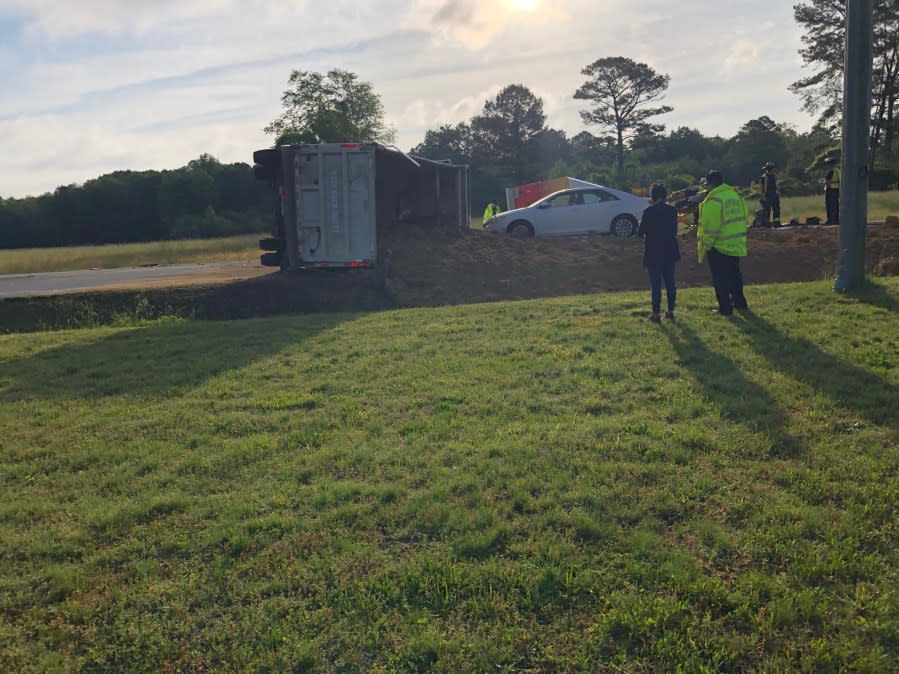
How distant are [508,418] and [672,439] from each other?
51.1 inches

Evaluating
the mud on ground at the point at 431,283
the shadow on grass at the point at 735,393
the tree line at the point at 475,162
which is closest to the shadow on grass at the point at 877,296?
the shadow on grass at the point at 735,393

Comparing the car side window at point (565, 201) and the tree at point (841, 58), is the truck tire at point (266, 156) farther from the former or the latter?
the tree at point (841, 58)

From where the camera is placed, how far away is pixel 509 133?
78812 mm

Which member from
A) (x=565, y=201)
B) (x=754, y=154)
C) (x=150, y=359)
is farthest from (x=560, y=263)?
(x=754, y=154)

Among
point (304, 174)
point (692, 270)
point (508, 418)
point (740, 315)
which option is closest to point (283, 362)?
point (508, 418)

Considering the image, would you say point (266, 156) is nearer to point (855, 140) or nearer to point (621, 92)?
point (855, 140)

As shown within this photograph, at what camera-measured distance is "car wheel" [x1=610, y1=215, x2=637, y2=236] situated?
20000mm

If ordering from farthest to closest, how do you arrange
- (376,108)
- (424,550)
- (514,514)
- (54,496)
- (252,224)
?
(376,108), (252,224), (54,496), (514,514), (424,550)

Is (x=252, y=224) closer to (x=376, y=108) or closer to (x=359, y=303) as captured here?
(x=376, y=108)

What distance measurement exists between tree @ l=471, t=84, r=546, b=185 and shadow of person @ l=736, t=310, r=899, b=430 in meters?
70.3

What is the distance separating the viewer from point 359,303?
46.6 ft

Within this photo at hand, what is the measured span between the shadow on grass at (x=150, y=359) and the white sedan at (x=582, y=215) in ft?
30.5

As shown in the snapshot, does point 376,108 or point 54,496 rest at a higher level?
point 376,108

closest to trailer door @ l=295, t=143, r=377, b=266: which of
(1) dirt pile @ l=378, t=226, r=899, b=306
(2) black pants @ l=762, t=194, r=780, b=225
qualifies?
(1) dirt pile @ l=378, t=226, r=899, b=306
